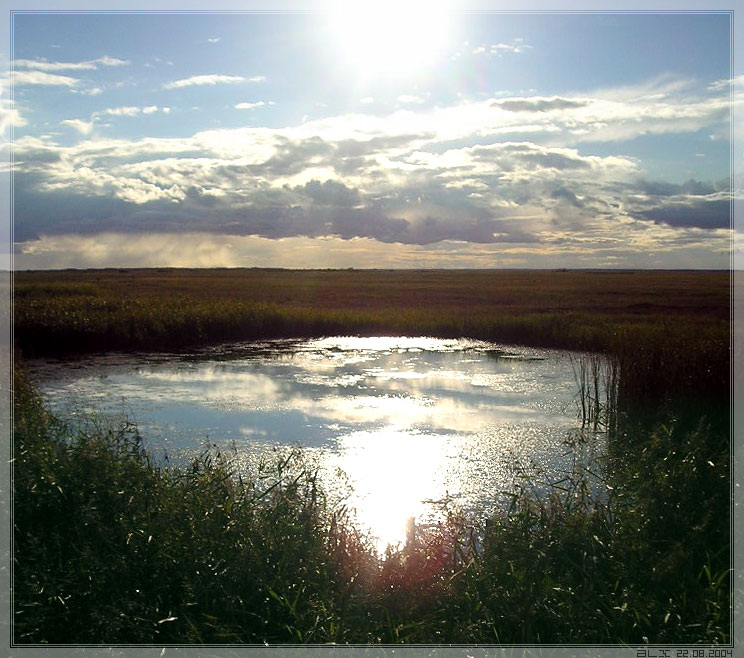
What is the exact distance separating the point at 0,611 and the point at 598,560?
3708mm

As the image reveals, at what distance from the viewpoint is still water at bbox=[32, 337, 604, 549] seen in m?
7.05

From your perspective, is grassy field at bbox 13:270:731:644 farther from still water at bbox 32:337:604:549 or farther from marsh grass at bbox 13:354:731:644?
still water at bbox 32:337:604:549

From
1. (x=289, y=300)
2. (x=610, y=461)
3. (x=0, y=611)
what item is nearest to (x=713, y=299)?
(x=289, y=300)

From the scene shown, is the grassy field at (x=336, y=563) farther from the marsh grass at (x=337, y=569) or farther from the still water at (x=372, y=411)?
the still water at (x=372, y=411)

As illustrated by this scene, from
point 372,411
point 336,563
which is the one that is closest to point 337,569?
point 336,563

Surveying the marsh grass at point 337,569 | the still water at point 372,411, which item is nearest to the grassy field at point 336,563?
the marsh grass at point 337,569

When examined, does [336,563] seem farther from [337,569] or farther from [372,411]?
[372,411]

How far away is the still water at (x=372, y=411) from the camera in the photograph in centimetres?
705

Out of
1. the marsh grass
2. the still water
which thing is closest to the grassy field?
the marsh grass

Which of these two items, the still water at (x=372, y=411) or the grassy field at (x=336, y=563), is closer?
the grassy field at (x=336, y=563)

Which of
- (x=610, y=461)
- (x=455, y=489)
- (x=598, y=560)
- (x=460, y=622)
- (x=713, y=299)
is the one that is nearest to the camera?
(x=460, y=622)

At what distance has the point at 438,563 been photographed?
15.7 feet

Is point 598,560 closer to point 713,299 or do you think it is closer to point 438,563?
point 438,563

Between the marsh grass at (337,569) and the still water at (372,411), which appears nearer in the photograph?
the marsh grass at (337,569)
